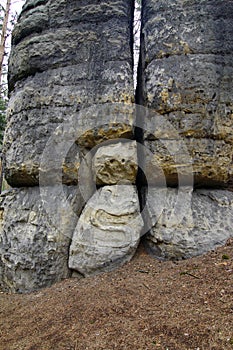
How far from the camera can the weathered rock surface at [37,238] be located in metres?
3.92

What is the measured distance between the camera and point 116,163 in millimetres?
4102

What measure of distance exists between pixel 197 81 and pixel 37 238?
3293mm

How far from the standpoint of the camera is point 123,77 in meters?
4.31

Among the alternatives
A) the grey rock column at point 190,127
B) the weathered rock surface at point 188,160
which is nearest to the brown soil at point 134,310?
the grey rock column at point 190,127

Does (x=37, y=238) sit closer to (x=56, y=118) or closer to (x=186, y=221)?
(x=56, y=118)

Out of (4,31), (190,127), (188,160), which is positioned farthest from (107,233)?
(4,31)

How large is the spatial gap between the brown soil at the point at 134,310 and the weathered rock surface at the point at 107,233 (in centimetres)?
19

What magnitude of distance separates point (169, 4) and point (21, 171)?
3601mm

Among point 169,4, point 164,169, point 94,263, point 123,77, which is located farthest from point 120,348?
point 169,4

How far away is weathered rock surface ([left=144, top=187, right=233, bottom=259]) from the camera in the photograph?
379 cm

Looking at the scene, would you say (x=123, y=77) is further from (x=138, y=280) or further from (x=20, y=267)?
(x=20, y=267)

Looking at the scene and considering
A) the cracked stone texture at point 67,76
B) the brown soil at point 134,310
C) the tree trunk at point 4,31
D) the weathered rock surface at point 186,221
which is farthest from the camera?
the tree trunk at point 4,31

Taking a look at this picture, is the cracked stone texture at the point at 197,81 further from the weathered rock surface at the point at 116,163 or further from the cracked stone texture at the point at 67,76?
the cracked stone texture at the point at 67,76

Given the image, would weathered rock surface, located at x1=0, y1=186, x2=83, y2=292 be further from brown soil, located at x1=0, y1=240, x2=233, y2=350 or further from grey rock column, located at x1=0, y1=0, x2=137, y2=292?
brown soil, located at x1=0, y1=240, x2=233, y2=350
